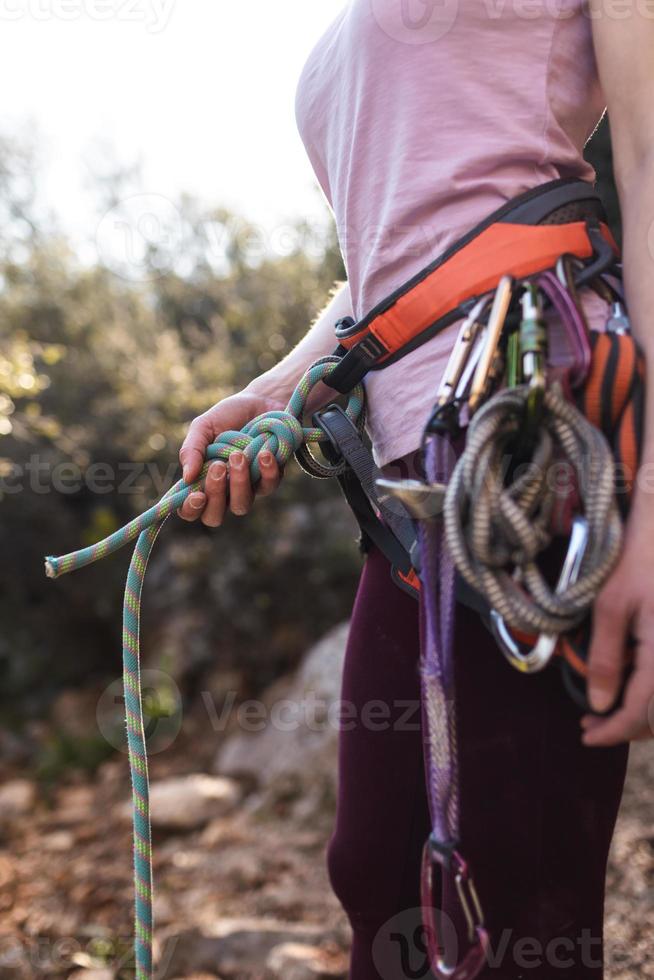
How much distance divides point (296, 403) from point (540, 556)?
1.70 ft

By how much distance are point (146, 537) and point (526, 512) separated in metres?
0.65

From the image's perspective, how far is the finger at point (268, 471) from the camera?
3.96ft

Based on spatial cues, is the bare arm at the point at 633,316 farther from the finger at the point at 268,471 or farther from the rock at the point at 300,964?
the rock at the point at 300,964

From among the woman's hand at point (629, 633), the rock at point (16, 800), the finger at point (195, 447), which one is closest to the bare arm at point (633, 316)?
the woman's hand at point (629, 633)

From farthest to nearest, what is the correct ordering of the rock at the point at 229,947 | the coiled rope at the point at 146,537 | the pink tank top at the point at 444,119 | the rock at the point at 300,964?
the rock at the point at 229,947
the rock at the point at 300,964
the coiled rope at the point at 146,537
the pink tank top at the point at 444,119

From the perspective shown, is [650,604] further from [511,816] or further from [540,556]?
[511,816]

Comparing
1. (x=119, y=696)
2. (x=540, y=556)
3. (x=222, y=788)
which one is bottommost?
(x=119, y=696)

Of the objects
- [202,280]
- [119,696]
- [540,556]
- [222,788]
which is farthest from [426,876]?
[202,280]

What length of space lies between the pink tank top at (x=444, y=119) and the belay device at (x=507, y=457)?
0.16 feet

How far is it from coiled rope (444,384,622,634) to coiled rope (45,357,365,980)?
38 centimetres

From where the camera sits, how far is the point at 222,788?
4.37 meters

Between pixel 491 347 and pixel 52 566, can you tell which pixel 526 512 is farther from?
pixel 52 566

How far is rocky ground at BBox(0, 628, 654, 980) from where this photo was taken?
239 cm

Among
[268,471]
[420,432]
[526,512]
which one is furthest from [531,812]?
[268,471]
